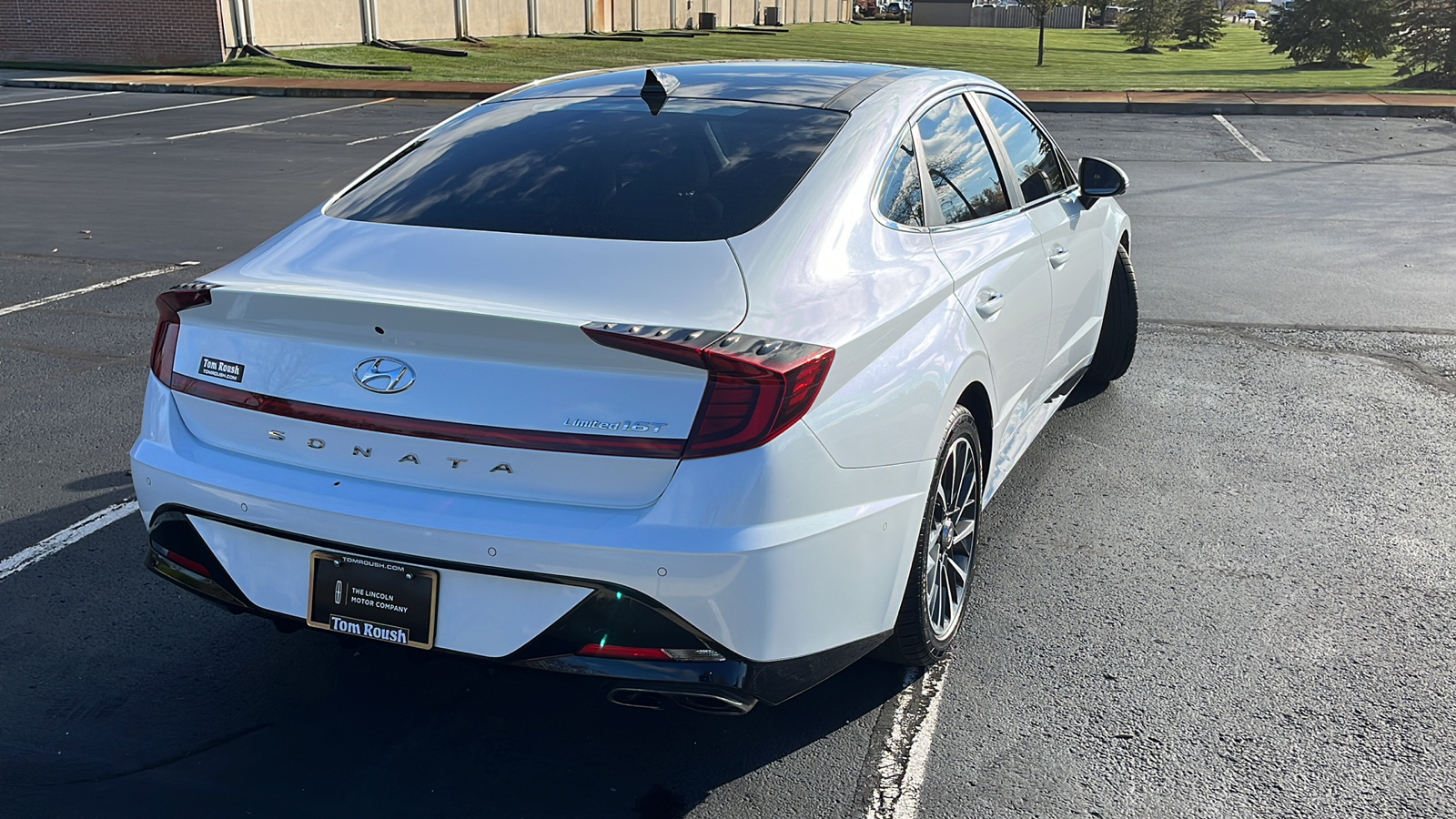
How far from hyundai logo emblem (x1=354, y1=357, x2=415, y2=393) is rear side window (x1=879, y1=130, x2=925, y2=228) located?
137cm

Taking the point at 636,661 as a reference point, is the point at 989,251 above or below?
above

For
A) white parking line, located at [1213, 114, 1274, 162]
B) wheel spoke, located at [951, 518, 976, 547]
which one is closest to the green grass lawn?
white parking line, located at [1213, 114, 1274, 162]

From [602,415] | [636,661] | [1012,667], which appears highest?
[602,415]

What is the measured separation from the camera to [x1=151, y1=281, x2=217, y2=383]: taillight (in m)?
2.93

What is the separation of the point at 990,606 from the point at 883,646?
0.72 m

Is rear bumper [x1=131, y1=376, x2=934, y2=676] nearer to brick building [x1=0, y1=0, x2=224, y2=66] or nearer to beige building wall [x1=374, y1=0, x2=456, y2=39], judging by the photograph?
brick building [x1=0, y1=0, x2=224, y2=66]

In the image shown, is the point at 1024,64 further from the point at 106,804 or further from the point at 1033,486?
the point at 106,804

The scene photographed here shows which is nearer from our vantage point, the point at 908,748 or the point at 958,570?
the point at 908,748

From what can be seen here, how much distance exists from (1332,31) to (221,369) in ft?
116

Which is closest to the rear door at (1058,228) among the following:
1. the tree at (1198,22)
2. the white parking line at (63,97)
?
the white parking line at (63,97)

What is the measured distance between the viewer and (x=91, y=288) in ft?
26.2

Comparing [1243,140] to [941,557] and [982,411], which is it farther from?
[941,557]

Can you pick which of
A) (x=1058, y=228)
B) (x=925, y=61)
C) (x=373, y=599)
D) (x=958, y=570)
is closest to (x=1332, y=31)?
(x=925, y=61)

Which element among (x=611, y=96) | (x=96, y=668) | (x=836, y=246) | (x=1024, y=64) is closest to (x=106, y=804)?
(x=96, y=668)
